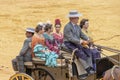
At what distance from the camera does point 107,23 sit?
886 inches

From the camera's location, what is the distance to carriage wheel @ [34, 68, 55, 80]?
33.3ft

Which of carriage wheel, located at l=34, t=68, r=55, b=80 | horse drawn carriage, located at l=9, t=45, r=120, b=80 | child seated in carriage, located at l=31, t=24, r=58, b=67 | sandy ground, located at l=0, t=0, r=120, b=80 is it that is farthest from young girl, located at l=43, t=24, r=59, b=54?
sandy ground, located at l=0, t=0, r=120, b=80

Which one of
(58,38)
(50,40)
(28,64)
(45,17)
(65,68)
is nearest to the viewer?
(65,68)

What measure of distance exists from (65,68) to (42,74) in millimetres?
541

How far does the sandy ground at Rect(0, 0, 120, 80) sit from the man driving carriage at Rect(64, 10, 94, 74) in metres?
4.37

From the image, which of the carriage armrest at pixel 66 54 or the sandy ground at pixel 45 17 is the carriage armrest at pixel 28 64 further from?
the sandy ground at pixel 45 17

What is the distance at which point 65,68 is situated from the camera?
10031 mm

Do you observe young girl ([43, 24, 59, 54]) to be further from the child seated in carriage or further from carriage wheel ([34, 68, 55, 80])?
carriage wheel ([34, 68, 55, 80])

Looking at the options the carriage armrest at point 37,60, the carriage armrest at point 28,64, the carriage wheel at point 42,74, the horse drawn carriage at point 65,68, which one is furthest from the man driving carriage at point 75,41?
the carriage armrest at point 28,64

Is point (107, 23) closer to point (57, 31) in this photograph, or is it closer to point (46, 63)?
point (57, 31)

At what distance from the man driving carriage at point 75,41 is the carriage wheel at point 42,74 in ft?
2.28

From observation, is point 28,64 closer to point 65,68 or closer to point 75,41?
point 65,68

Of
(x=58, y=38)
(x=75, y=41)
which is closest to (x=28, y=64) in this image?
(x=75, y=41)

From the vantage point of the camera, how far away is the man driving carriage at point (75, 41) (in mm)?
9891
